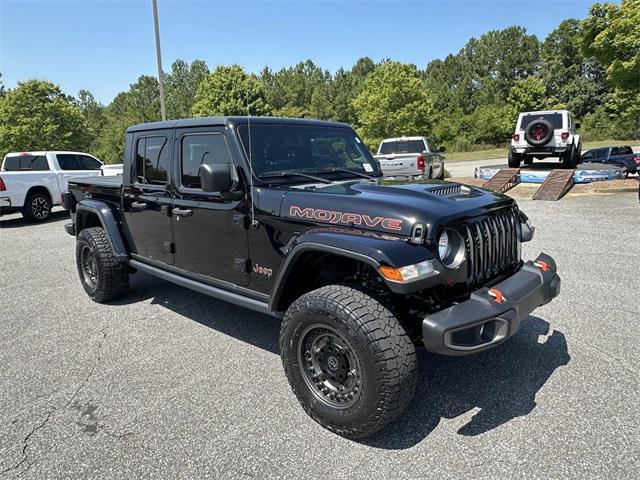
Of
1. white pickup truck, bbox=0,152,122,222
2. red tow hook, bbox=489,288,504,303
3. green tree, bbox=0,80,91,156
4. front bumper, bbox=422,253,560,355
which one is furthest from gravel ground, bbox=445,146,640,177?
green tree, bbox=0,80,91,156

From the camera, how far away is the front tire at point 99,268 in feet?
15.9

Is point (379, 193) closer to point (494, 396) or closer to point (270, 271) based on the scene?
point (270, 271)

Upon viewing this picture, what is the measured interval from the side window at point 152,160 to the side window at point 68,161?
9.30 meters

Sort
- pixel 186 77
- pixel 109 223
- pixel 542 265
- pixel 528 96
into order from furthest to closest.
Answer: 1. pixel 186 77
2. pixel 528 96
3. pixel 109 223
4. pixel 542 265

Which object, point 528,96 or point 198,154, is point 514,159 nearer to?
point 198,154

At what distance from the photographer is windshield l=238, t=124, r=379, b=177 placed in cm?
347

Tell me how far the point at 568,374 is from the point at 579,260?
3.55 metres

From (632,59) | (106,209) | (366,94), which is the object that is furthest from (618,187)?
(366,94)

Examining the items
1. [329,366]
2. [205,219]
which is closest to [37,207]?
[205,219]

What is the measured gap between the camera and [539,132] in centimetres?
1380

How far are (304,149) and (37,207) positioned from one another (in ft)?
34.8

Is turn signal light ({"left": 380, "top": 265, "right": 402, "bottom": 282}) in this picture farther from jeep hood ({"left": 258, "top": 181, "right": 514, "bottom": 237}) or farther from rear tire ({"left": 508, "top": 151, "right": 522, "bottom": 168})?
rear tire ({"left": 508, "top": 151, "right": 522, "bottom": 168})

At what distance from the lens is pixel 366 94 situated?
3250 cm

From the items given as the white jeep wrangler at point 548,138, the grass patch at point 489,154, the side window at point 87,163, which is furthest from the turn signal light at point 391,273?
the grass patch at point 489,154
